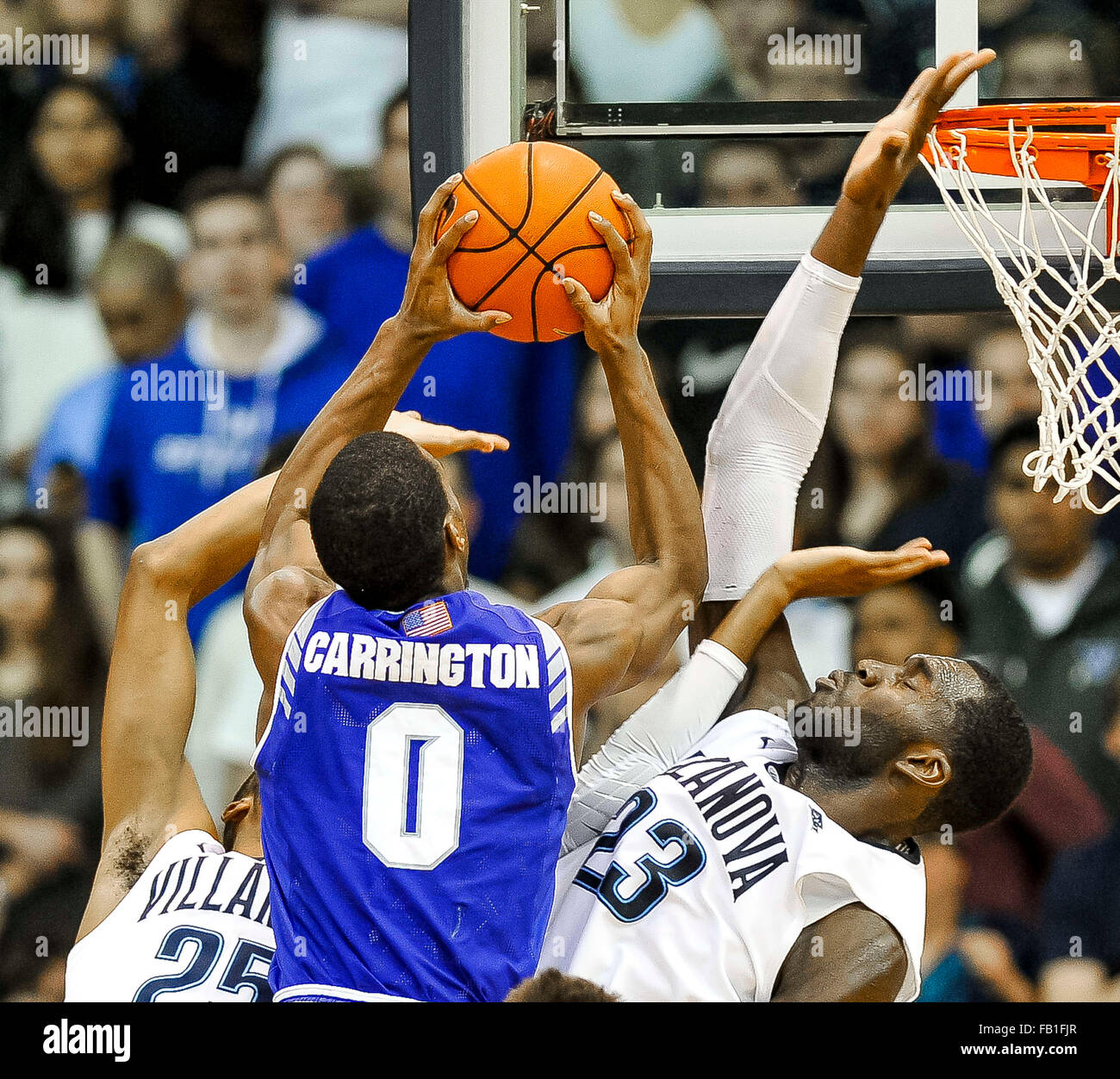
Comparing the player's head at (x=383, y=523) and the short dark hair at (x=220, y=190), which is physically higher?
the short dark hair at (x=220, y=190)

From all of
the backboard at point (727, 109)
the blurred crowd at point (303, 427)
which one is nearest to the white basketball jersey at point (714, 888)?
the blurred crowd at point (303, 427)

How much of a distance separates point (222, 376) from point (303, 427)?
28 cm

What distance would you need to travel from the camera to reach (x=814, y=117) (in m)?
2.96

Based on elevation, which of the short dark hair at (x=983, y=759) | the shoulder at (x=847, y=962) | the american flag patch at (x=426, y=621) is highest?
the american flag patch at (x=426, y=621)

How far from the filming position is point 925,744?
2660mm

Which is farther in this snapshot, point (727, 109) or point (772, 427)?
point (727, 109)

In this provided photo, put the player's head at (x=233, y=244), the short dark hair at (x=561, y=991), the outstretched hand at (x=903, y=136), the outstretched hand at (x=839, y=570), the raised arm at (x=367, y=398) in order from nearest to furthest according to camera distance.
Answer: the short dark hair at (x=561, y=991)
the raised arm at (x=367, y=398)
the outstretched hand at (x=903, y=136)
the outstretched hand at (x=839, y=570)
the player's head at (x=233, y=244)

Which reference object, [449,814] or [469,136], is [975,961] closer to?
[449,814]

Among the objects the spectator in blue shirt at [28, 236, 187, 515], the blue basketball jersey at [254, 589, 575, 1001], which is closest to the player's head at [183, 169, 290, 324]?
the spectator in blue shirt at [28, 236, 187, 515]

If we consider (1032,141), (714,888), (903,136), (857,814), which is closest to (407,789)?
(714,888)

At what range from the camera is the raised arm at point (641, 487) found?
222cm

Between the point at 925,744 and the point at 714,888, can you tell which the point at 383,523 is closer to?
the point at 714,888

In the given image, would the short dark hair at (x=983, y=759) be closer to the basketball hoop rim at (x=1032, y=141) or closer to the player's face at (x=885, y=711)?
the player's face at (x=885, y=711)

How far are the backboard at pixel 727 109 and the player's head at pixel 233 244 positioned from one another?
3.38 ft
